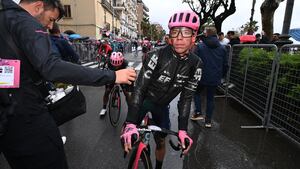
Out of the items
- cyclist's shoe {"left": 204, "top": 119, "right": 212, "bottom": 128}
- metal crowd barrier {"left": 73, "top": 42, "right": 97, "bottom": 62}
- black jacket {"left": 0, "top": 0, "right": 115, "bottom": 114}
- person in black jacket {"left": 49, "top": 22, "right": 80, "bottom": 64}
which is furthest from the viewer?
metal crowd barrier {"left": 73, "top": 42, "right": 97, "bottom": 62}

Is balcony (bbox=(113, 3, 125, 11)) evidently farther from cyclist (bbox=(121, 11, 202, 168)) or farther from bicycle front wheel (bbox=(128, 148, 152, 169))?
bicycle front wheel (bbox=(128, 148, 152, 169))

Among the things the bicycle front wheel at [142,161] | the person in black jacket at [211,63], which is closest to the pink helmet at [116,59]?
the person in black jacket at [211,63]

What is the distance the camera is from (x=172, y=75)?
2.56m

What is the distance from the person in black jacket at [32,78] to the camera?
147cm

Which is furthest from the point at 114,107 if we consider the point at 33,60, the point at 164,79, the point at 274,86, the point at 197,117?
the point at 33,60

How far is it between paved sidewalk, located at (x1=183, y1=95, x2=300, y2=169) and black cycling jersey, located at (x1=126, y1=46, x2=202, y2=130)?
1482mm

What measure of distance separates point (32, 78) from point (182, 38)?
1.45 meters

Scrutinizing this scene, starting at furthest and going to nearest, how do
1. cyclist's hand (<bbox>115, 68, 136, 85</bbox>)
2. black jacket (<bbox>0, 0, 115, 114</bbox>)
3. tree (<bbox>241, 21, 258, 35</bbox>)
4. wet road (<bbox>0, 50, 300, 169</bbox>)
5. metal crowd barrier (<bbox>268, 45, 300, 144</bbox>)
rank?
Answer: tree (<bbox>241, 21, 258, 35</bbox>) → metal crowd barrier (<bbox>268, 45, 300, 144</bbox>) → wet road (<bbox>0, 50, 300, 169</bbox>) → cyclist's hand (<bbox>115, 68, 136, 85</bbox>) → black jacket (<bbox>0, 0, 115, 114</bbox>)

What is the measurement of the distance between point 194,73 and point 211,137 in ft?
8.72

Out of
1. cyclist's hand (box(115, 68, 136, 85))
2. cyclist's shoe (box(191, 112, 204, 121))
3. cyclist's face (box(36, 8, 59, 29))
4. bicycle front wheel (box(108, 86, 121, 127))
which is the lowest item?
cyclist's shoe (box(191, 112, 204, 121))

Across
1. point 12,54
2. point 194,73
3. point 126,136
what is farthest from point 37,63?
point 194,73

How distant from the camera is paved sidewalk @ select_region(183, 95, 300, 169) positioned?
3787 millimetres

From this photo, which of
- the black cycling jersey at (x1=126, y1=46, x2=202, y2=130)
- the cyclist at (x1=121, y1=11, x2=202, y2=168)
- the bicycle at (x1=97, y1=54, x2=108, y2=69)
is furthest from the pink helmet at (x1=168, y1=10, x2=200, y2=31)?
the bicycle at (x1=97, y1=54, x2=108, y2=69)

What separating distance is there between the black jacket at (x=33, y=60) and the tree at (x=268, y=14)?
30.7ft
